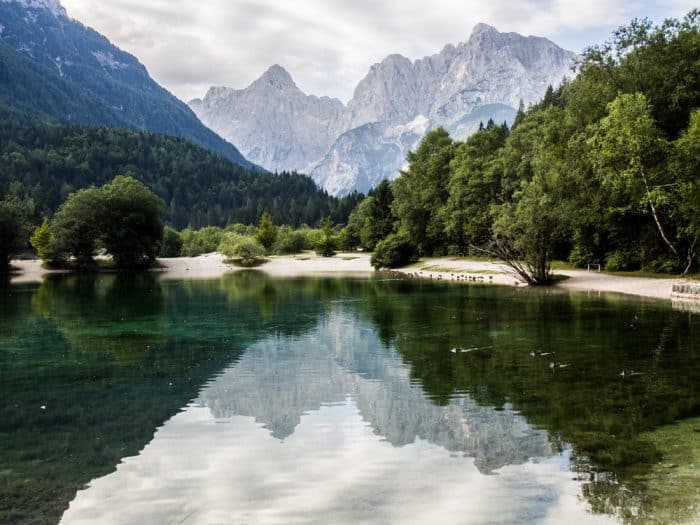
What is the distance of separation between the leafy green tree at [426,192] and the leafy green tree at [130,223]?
40.0m

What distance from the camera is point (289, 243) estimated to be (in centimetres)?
14512

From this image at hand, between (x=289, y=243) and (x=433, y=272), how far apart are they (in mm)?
72022

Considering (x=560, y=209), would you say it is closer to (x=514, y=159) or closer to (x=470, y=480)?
(x=514, y=159)

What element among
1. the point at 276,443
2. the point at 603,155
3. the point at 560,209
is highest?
the point at 603,155

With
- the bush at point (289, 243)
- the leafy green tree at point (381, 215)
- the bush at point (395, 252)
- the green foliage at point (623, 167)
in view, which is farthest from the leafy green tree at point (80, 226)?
the green foliage at point (623, 167)

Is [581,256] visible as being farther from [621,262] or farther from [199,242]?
[199,242]

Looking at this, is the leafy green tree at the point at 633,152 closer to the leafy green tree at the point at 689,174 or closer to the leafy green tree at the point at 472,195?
the leafy green tree at the point at 689,174

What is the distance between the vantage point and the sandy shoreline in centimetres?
4647

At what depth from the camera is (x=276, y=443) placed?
12.7m

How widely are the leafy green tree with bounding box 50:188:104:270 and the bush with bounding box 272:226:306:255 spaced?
53701 mm

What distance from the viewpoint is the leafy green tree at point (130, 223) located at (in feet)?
310

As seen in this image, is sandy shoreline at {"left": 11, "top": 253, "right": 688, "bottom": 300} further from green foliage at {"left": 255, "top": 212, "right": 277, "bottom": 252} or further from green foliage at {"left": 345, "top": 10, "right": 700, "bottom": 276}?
green foliage at {"left": 255, "top": 212, "right": 277, "bottom": 252}

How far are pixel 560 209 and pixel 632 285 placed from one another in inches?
359

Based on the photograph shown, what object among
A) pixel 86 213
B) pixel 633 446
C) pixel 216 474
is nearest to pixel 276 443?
pixel 216 474
